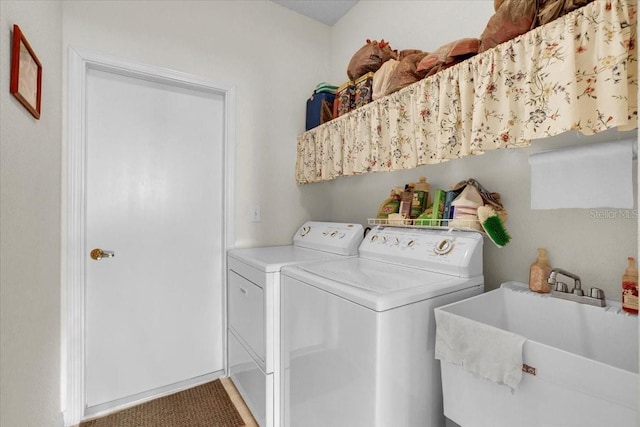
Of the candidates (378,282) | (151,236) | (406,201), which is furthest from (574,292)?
(151,236)

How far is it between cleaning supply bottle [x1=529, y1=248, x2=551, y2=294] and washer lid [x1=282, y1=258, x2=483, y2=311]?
0.67 feet

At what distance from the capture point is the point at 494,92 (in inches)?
44.3

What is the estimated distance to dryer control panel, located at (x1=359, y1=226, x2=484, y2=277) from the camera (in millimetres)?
1330

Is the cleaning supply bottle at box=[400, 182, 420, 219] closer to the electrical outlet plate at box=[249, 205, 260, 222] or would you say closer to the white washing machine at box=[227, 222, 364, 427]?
the white washing machine at box=[227, 222, 364, 427]

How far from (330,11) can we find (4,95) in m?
2.36

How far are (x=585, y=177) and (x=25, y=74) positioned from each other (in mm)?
2022

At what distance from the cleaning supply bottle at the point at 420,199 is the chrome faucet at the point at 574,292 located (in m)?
0.68

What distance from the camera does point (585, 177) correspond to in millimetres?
1093

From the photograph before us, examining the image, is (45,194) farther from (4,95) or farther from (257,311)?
(257,311)

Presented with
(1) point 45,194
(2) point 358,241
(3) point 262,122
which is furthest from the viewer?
(3) point 262,122

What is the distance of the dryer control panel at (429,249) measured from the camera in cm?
133

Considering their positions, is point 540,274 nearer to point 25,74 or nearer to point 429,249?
point 429,249

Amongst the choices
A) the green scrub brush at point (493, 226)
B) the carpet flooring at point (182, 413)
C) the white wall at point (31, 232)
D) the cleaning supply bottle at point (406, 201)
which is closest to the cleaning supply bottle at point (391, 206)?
the cleaning supply bottle at point (406, 201)

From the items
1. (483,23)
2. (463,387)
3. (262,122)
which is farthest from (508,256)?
(262,122)
